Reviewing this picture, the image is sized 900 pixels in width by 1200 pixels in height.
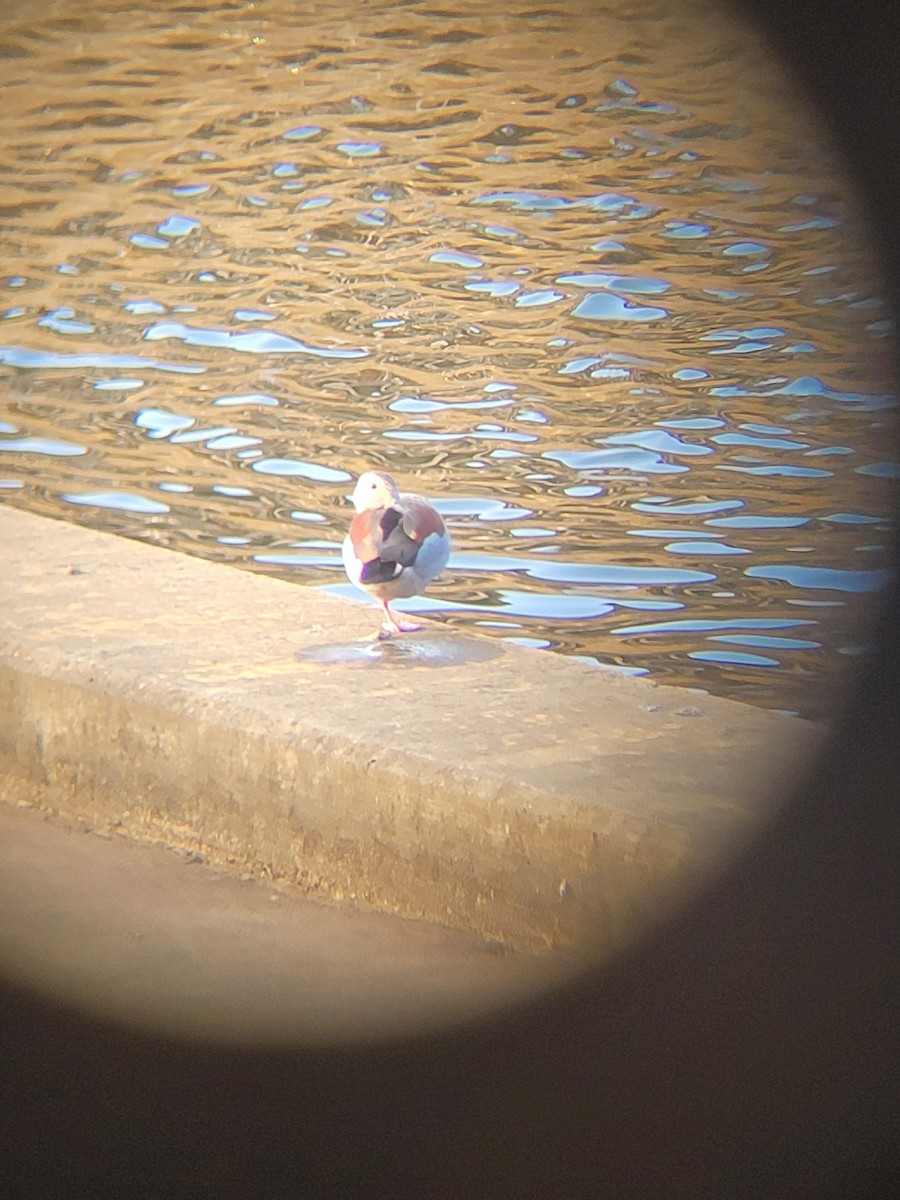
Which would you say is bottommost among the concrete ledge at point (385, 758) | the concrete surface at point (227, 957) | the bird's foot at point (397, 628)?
the concrete surface at point (227, 957)

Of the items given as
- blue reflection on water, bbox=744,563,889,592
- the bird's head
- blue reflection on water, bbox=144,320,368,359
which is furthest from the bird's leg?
blue reflection on water, bbox=144,320,368,359

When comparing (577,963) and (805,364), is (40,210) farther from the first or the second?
(577,963)

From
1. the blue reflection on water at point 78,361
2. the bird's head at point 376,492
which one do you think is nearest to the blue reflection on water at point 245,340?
the blue reflection on water at point 78,361

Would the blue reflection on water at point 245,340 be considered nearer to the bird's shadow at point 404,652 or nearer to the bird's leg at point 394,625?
the bird's leg at point 394,625

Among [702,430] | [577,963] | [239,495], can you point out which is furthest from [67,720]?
[702,430]

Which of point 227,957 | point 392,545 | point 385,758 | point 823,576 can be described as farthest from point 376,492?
point 823,576
